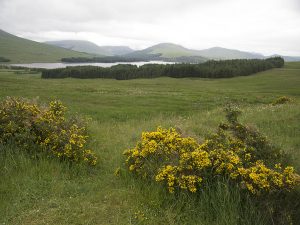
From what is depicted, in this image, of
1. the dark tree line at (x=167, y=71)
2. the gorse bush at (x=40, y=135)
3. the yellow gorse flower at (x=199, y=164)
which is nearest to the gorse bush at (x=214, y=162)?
the yellow gorse flower at (x=199, y=164)

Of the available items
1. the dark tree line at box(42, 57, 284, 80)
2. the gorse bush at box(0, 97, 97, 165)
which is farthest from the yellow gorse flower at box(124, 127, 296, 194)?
the dark tree line at box(42, 57, 284, 80)

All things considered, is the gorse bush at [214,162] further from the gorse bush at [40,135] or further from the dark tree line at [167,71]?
the dark tree line at [167,71]

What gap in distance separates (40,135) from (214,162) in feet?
16.8

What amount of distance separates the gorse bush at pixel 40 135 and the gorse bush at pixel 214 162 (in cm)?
148

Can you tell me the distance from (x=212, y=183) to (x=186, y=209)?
840 mm

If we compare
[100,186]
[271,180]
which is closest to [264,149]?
[271,180]

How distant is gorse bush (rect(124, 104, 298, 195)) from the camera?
5637 mm

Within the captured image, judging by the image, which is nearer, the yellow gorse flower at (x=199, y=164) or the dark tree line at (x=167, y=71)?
the yellow gorse flower at (x=199, y=164)

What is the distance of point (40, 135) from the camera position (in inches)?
335

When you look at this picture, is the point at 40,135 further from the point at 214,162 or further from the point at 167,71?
the point at 167,71

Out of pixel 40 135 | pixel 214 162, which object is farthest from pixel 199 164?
pixel 40 135

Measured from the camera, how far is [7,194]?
20.0 feet

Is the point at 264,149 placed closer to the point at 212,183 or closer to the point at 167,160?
the point at 212,183

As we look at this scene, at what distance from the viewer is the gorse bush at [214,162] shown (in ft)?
18.5
